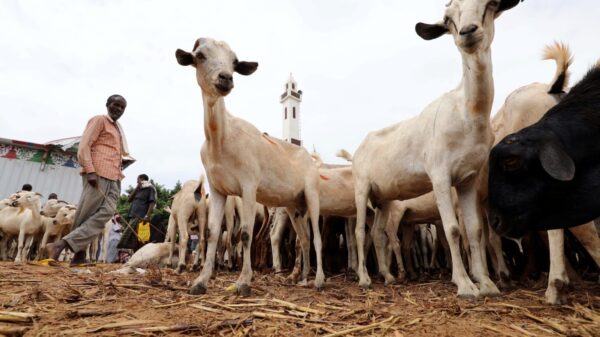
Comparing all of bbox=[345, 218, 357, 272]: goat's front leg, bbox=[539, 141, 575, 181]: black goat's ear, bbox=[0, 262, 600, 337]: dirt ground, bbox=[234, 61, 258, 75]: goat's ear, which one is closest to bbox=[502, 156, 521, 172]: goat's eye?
bbox=[539, 141, 575, 181]: black goat's ear

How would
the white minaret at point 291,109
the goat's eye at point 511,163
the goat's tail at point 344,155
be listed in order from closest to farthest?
1. the goat's eye at point 511,163
2. the goat's tail at point 344,155
3. the white minaret at point 291,109

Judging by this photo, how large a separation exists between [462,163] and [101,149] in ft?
18.8

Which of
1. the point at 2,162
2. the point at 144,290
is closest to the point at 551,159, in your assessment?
the point at 144,290

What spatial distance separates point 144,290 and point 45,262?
378cm

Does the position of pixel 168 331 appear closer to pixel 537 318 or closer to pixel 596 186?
pixel 537 318

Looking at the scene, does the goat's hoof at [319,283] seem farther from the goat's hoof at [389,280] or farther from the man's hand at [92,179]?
the man's hand at [92,179]

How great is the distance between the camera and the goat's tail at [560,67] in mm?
3961

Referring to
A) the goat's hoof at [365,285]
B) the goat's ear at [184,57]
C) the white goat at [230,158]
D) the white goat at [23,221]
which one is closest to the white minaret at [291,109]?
the white goat at [23,221]

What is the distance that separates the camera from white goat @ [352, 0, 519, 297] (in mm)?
3668

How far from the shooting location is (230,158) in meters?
4.20

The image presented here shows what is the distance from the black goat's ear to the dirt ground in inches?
41.1

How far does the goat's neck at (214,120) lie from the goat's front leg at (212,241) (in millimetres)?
683

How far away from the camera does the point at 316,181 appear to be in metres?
5.81

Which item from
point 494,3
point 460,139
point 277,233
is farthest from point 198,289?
point 277,233
